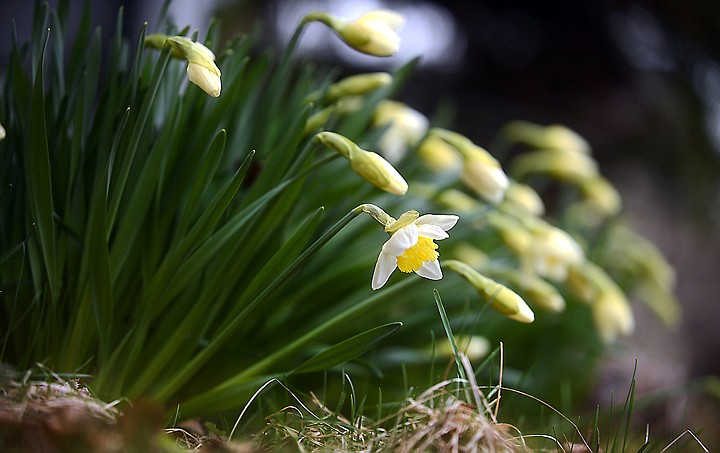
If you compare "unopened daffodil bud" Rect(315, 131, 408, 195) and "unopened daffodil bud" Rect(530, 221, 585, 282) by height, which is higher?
"unopened daffodil bud" Rect(315, 131, 408, 195)

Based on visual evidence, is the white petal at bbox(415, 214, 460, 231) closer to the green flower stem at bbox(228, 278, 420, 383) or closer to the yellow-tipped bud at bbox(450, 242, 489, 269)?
the green flower stem at bbox(228, 278, 420, 383)

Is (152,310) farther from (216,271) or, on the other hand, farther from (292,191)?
(292,191)

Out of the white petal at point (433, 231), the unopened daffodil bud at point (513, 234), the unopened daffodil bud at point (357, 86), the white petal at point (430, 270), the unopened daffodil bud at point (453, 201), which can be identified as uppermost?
the unopened daffodil bud at point (357, 86)

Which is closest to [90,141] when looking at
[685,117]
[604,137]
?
[685,117]

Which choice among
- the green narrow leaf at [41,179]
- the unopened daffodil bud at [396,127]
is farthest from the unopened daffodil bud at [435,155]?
the green narrow leaf at [41,179]

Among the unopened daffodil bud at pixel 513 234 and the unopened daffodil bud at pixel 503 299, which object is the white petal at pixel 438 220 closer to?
the unopened daffodil bud at pixel 503 299

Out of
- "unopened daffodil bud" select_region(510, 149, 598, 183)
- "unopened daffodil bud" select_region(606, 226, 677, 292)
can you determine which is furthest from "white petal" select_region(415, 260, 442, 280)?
"unopened daffodil bud" select_region(606, 226, 677, 292)
